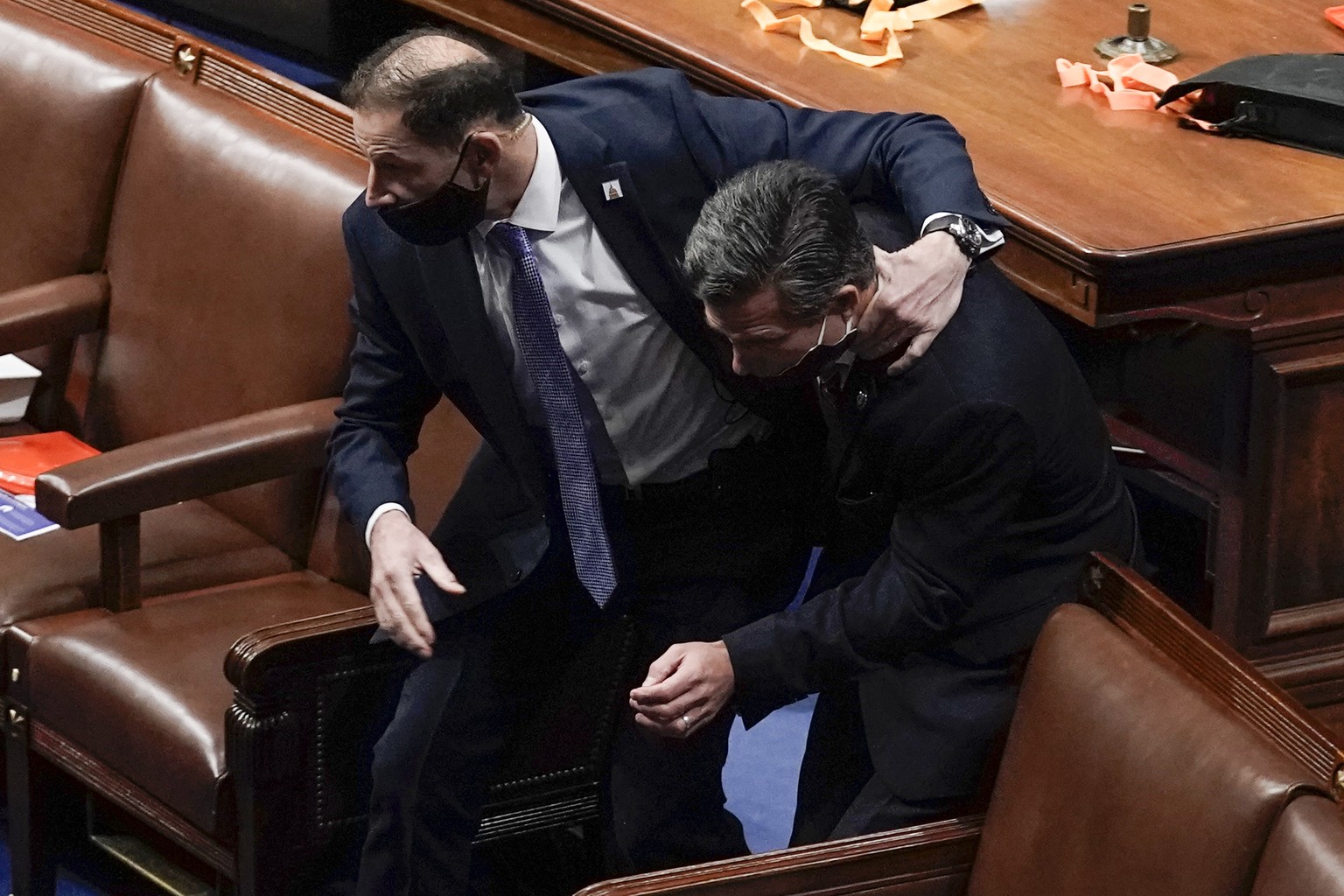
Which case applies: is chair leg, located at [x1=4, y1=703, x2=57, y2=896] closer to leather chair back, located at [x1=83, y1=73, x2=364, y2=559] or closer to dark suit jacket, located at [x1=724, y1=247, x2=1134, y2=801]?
leather chair back, located at [x1=83, y1=73, x2=364, y2=559]

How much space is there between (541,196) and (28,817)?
1.20 m

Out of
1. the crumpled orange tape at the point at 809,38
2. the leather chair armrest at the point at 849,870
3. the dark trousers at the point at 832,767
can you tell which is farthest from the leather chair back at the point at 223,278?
the leather chair armrest at the point at 849,870

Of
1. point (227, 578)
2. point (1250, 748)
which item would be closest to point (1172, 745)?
point (1250, 748)

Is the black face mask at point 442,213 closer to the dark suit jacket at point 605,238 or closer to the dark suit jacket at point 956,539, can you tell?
the dark suit jacket at point 605,238

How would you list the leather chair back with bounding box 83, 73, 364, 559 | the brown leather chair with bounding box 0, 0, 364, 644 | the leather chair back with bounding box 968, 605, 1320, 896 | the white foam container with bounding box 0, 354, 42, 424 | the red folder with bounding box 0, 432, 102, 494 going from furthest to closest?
the white foam container with bounding box 0, 354, 42, 424
the red folder with bounding box 0, 432, 102, 494
the leather chair back with bounding box 83, 73, 364, 559
the brown leather chair with bounding box 0, 0, 364, 644
the leather chair back with bounding box 968, 605, 1320, 896

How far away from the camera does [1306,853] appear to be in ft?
4.97

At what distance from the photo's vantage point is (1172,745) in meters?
1.68

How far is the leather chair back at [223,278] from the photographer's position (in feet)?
9.07

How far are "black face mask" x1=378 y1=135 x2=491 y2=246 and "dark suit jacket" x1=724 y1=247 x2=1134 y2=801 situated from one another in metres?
0.48

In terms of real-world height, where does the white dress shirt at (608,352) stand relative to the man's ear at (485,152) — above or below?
below

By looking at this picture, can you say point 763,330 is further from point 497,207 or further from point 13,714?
point 13,714

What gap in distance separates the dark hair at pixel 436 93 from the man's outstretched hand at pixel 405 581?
1.49ft

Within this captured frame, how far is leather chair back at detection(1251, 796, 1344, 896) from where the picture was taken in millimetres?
1488

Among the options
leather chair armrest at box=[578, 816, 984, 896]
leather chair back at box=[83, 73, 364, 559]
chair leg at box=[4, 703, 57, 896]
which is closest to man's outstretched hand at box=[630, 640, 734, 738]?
leather chair armrest at box=[578, 816, 984, 896]
